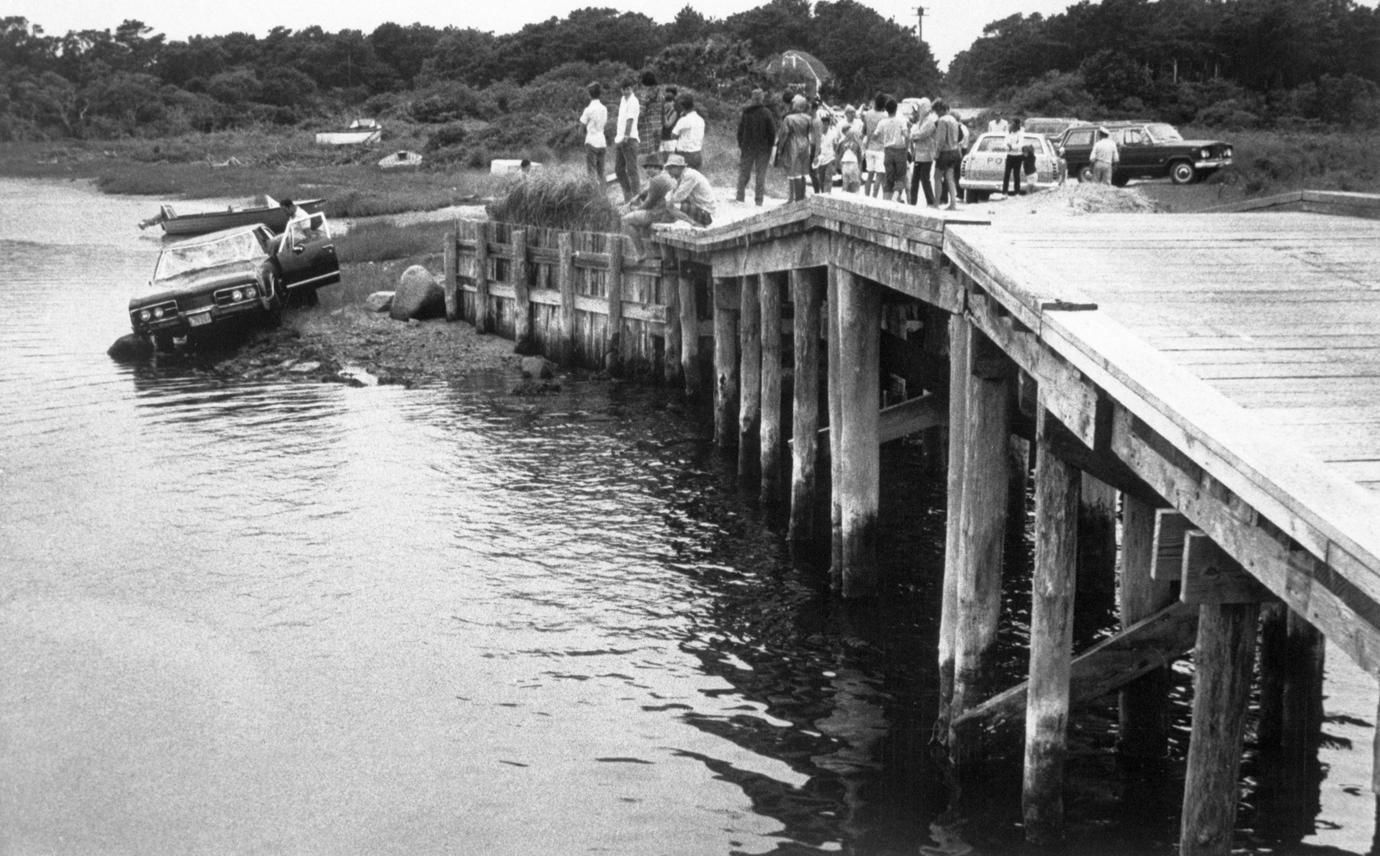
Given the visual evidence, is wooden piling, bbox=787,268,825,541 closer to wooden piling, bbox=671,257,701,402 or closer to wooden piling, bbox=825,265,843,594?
wooden piling, bbox=825,265,843,594

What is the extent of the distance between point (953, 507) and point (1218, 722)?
3.48 m

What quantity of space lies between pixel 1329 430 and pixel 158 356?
2262 cm

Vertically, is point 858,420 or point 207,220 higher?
point 207,220

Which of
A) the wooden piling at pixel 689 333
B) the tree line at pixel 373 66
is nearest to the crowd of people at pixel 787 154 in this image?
the wooden piling at pixel 689 333

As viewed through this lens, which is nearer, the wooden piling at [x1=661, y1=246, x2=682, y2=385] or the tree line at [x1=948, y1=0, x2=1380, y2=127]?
the wooden piling at [x1=661, y1=246, x2=682, y2=385]

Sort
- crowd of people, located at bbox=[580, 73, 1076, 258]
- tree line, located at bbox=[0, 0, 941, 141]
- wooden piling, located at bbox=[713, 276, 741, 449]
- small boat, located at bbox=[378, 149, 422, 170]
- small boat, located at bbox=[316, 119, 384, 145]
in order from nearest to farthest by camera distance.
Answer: wooden piling, located at bbox=[713, 276, 741, 449] → crowd of people, located at bbox=[580, 73, 1076, 258] → small boat, located at bbox=[378, 149, 422, 170] → small boat, located at bbox=[316, 119, 384, 145] → tree line, located at bbox=[0, 0, 941, 141]

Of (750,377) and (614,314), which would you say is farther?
(614,314)

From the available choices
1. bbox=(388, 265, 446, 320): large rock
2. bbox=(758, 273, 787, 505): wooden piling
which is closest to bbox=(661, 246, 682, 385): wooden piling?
bbox=(758, 273, 787, 505): wooden piling

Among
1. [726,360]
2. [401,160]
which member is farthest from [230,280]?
[401,160]

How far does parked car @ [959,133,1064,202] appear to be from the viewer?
3219 centimetres

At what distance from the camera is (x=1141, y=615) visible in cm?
942

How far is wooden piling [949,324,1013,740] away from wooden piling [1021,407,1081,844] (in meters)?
0.91

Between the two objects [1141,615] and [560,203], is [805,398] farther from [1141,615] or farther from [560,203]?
[560,203]

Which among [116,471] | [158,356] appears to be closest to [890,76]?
[158,356]
